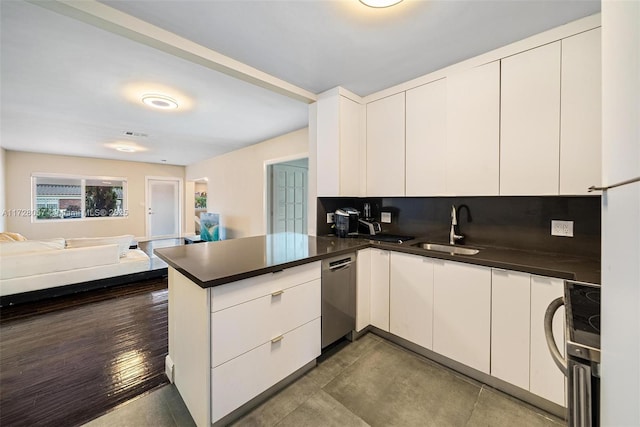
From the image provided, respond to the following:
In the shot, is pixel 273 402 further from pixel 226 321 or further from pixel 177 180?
pixel 177 180

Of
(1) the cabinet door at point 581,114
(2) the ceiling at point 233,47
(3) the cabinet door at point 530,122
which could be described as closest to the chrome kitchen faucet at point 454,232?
(3) the cabinet door at point 530,122

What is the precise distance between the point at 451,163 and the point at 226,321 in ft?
6.52

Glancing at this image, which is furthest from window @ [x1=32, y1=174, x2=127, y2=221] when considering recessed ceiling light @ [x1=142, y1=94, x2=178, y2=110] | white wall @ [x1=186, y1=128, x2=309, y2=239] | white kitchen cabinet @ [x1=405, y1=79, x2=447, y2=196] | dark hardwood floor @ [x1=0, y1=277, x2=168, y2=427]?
white kitchen cabinet @ [x1=405, y1=79, x2=447, y2=196]

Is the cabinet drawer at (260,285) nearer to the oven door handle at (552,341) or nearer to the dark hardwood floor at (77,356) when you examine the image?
the dark hardwood floor at (77,356)

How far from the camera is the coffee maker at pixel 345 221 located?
2.54 m

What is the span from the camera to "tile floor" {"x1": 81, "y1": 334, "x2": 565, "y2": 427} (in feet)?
4.57

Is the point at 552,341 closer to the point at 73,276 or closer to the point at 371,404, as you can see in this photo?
the point at 371,404

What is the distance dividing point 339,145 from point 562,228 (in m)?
1.86

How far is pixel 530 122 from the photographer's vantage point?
1664 millimetres

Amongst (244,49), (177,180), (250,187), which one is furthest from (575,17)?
(177,180)

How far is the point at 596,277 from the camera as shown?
1282mm

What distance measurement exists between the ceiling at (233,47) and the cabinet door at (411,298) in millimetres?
1588

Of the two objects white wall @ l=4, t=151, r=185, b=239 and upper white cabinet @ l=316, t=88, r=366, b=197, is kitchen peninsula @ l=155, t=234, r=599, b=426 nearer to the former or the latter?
upper white cabinet @ l=316, t=88, r=366, b=197

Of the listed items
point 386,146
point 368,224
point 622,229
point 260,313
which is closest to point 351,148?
point 386,146
